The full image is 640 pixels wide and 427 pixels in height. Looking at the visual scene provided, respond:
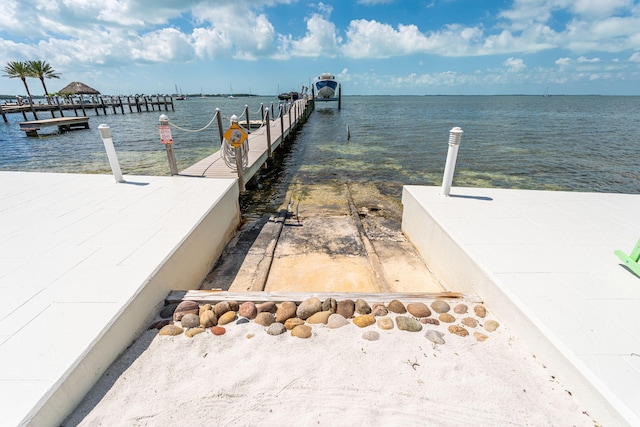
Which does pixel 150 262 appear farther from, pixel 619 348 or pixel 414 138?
pixel 414 138

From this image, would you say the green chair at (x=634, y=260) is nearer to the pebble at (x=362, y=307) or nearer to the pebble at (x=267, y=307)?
the pebble at (x=362, y=307)

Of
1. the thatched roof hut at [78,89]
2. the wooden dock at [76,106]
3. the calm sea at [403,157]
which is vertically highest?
the thatched roof hut at [78,89]

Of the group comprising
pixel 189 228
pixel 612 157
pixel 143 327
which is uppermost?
pixel 189 228

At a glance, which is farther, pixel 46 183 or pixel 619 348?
pixel 46 183

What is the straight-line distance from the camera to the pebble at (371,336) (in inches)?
88.2

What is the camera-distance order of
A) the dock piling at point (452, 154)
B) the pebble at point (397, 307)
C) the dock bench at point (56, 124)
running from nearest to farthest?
the pebble at point (397, 307)
the dock piling at point (452, 154)
the dock bench at point (56, 124)

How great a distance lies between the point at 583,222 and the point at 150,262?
16.8 feet

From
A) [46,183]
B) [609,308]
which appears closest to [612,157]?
[609,308]

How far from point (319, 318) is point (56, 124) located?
2942 centimetres

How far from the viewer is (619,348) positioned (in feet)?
6.10

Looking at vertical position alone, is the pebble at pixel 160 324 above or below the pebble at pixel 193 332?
below

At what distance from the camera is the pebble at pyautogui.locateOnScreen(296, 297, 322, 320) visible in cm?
252

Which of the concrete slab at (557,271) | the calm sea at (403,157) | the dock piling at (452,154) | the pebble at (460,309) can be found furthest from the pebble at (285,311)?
the calm sea at (403,157)

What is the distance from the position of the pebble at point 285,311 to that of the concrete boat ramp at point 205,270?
42.9 inches
